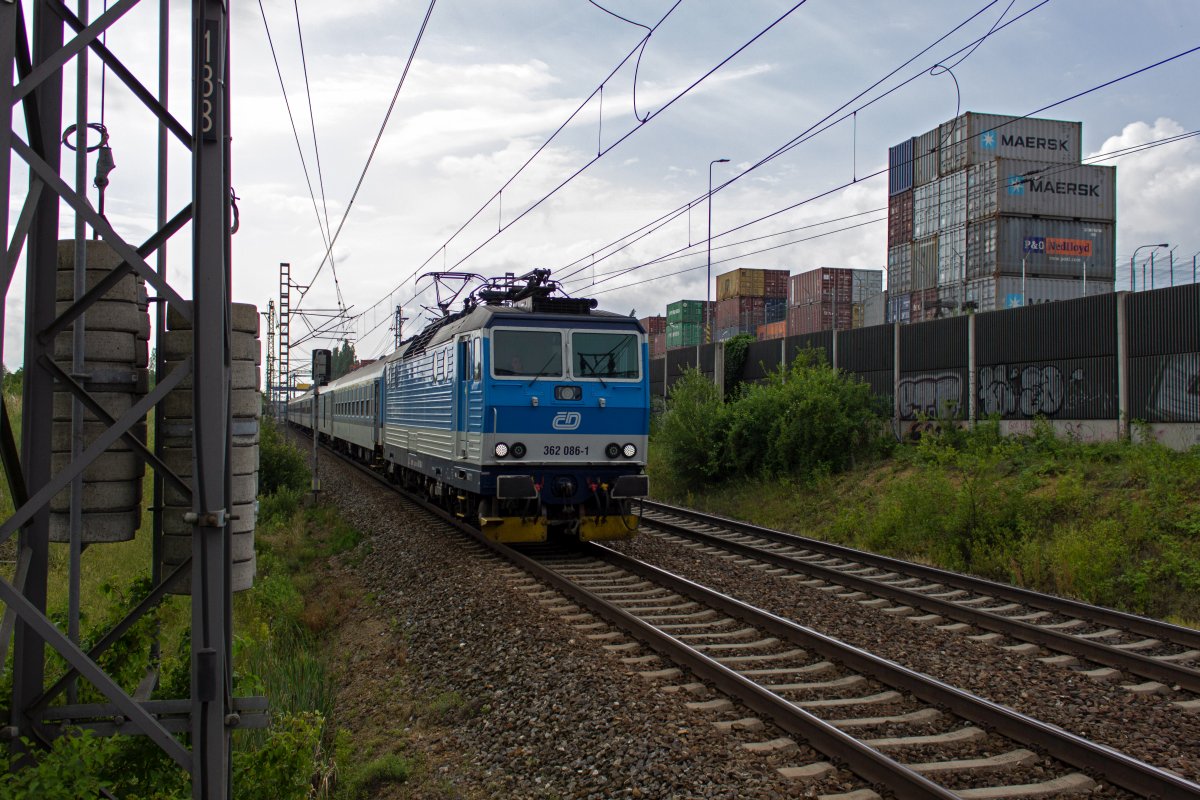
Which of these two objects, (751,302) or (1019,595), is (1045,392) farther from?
(751,302)

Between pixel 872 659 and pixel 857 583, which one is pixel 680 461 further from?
pixel 872 659

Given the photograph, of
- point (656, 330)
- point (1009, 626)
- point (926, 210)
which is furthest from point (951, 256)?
point (1009, 626)

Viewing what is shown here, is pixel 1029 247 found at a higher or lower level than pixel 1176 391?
higher

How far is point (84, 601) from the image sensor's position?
9781mm

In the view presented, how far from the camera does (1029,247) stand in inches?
1383

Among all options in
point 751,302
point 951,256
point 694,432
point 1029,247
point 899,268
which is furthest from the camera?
point 751,302

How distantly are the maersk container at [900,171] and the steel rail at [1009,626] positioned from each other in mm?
33813

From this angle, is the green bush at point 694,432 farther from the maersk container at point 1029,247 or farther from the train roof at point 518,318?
the maersk container at point 1029,247

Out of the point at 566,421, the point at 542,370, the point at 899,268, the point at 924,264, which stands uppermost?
the point at 899,268

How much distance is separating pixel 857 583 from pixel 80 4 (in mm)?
8708

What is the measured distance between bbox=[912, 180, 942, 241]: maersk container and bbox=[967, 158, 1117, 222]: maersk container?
1.97 meters

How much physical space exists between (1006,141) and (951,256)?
17.9 ft

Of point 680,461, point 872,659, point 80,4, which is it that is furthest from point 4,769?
point 680,461

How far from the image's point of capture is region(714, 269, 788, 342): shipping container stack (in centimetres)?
4622
